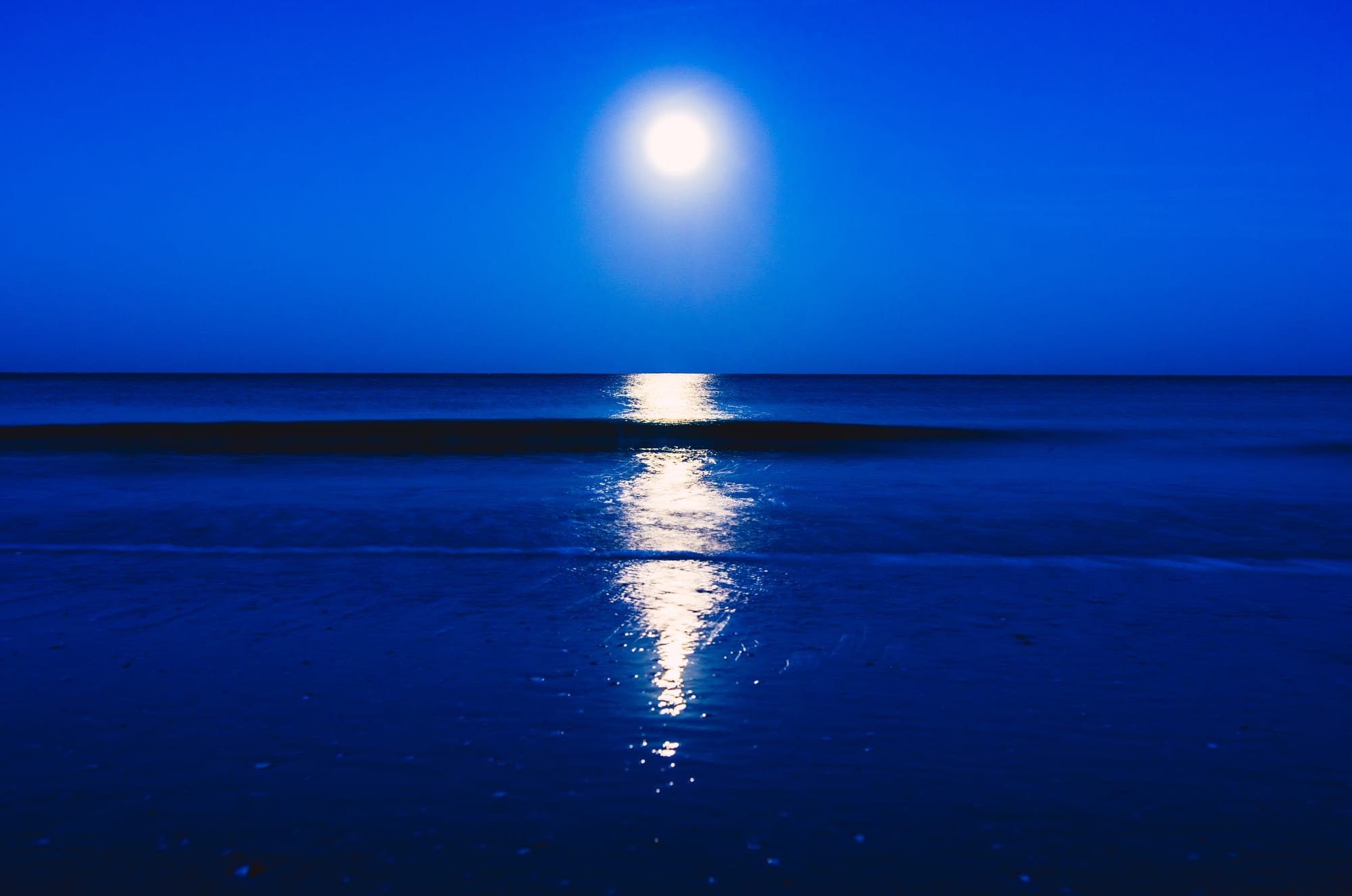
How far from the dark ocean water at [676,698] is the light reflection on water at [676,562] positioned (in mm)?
56

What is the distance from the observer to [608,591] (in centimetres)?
805

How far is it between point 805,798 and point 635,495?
11.6 meters

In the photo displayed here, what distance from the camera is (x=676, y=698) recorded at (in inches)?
205

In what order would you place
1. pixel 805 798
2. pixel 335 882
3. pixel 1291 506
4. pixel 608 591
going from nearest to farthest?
pixel 335 882, pixel 805 798, pixel 608 591, pixel 1291 506

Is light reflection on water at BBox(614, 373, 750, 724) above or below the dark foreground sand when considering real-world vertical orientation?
below

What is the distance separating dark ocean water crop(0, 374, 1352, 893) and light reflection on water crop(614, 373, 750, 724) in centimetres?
6

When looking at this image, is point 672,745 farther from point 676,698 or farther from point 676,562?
point 676,562

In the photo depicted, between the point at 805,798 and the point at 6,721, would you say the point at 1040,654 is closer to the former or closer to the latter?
the point at 805,798

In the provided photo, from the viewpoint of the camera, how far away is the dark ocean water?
354 centimetres

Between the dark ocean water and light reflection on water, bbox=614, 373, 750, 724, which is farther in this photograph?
light reflection on water, bbox=614, 373, 750, 724

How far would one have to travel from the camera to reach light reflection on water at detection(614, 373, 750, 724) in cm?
612

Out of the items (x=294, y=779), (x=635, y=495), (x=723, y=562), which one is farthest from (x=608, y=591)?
(x=635, y=495)

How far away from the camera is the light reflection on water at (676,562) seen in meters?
6.12

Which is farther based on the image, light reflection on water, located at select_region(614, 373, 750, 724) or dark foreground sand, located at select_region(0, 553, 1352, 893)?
light reflection on water, located at select_region(614, 373, 750, 724)
